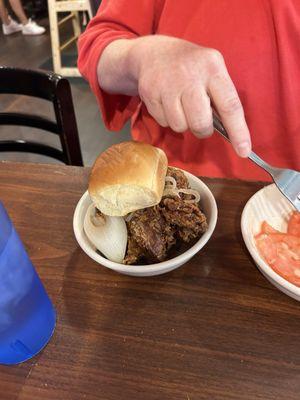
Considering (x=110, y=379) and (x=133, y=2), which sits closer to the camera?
(x=110, y=379)

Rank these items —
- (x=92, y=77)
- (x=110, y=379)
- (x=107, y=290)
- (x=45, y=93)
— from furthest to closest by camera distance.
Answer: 1. (x=45, y=93)
2. (x=92, y=77)
3. (x=107, y=290)
4. (x=110, y=379)

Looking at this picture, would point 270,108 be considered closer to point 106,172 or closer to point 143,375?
point 106,172

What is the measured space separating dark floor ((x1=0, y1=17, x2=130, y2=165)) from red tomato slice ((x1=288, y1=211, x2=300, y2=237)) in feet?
4.78

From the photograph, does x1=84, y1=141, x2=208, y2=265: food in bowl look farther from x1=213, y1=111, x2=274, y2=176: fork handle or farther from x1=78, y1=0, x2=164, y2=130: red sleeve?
x1=78, y1=0, x2=164, y2=130: red sleeve

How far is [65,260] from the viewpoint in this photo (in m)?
0.63

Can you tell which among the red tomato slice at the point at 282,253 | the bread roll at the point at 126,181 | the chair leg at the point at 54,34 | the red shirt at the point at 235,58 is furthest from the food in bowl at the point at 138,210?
the chair leg at the point at 54,34

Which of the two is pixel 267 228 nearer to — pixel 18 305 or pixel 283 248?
pixel 283 248

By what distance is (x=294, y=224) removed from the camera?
644mm

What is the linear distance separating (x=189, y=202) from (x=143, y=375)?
9.7 inches

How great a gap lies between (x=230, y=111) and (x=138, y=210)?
0.19 metres

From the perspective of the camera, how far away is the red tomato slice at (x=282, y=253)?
55 centimetres

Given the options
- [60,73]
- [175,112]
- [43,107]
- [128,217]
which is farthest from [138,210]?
[60,73]

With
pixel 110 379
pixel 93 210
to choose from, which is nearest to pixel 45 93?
pixel 93 210

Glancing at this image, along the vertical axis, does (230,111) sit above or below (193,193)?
above
